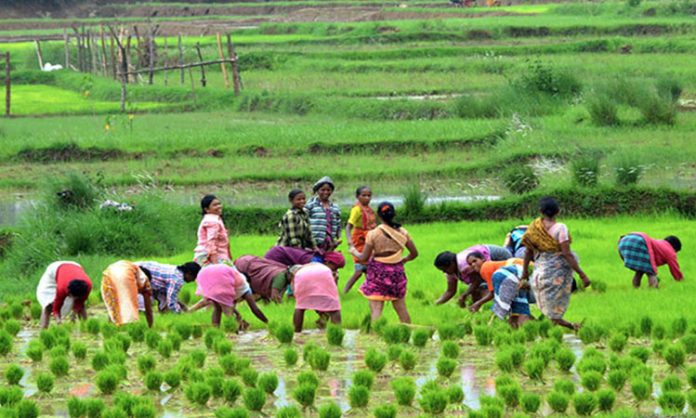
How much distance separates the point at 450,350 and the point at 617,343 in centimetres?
124

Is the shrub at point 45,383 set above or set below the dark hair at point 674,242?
below

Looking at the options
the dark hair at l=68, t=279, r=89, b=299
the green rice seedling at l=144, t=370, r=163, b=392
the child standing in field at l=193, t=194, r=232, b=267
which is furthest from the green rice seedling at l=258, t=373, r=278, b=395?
the child standing in field at l=193, t=194, r=232, b=267

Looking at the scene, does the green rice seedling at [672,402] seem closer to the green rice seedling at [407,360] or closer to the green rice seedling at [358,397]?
the green rice seedling at [358,397]

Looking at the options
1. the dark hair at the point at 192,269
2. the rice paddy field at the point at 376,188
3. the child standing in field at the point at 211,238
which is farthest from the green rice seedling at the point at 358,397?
the child standing in field at the point at 211,238

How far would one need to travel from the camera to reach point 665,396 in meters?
8.48

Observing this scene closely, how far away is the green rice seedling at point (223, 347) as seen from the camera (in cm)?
1045

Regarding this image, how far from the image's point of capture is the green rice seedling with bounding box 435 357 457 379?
31.5 ft

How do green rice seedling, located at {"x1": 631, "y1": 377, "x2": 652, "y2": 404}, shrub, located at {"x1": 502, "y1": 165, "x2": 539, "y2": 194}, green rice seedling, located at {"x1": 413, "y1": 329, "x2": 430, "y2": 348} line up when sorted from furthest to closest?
shrub, located at {"x1": 502, "y1": 165, "x2": 539, "y2": 194}
green rice seedling, located at {"x1": 413, "y1": 329, "x2": 430, "y2": 348}
green rice seedling, located at {"x1": 631, "y1": 377, "x2": 652, "y2": 404}

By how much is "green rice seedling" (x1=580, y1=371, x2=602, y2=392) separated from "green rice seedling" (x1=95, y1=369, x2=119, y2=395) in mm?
3145

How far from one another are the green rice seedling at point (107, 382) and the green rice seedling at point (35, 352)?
4.25ft

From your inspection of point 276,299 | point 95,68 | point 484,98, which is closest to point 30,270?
point 276,299

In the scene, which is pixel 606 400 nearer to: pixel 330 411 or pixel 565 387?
pixel 565 387

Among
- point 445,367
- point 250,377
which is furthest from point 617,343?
point 250,377

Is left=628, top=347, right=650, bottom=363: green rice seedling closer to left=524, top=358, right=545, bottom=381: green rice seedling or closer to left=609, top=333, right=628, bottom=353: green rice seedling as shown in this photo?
left=609, top=333, right=628, bottom=353: green rice seedling
